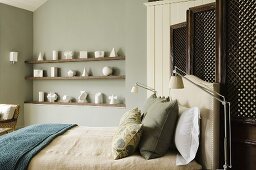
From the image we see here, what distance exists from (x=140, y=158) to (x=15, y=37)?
472 cm

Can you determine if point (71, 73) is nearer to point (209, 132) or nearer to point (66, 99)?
point (66, 99)

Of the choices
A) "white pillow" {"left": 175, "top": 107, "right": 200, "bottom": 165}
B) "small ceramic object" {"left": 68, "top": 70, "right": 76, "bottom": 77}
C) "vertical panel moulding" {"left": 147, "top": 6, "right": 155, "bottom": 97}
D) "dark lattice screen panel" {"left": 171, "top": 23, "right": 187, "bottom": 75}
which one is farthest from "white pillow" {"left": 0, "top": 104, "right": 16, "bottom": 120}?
"white pillow" {"left": 175, "top": 107, "right": 200, "bottom": 165}

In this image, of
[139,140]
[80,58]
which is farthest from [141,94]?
[139,140]

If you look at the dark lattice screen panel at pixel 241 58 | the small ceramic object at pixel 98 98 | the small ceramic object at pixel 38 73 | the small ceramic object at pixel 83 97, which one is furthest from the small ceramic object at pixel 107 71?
the dark lattice screen panel at pixel 241 58

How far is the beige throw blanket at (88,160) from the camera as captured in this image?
75.5 inches

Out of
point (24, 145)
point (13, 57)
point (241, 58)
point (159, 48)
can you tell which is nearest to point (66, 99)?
point (13, 57)

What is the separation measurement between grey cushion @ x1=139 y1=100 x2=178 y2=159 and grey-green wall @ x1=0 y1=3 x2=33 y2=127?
426 cm

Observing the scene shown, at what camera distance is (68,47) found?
582 centimetres

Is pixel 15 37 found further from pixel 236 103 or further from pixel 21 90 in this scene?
pixel 236 103

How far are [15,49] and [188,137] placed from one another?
15.7 feet

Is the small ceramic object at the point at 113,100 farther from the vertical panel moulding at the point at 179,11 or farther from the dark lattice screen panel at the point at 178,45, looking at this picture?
the vertical panel moulding at the point at 179,11

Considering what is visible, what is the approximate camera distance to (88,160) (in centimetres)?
201

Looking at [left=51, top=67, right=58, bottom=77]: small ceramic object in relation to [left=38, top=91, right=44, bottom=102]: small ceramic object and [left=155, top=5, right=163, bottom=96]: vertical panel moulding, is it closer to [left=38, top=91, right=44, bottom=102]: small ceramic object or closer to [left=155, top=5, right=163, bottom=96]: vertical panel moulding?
[left=38, top=91, right=44, bottom=102]: small ceramic object

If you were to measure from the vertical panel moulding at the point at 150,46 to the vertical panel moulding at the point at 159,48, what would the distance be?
5 cm
